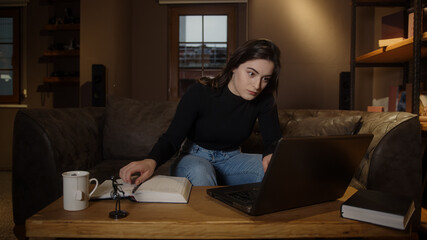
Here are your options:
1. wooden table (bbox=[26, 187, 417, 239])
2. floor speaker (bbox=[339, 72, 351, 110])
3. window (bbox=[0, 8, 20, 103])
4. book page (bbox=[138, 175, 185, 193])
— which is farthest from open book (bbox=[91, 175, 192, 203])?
window (bbox=[0, 8, 20, 103])

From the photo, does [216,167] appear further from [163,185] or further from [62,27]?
[62,27]

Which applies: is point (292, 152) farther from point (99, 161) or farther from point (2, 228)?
point (2, 228)

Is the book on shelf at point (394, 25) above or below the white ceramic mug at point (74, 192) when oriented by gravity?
above

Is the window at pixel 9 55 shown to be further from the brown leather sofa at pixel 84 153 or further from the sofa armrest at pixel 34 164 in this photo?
the sofa armrest at pixel 34 164

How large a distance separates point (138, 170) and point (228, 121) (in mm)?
492

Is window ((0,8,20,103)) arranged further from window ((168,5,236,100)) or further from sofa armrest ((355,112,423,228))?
sofa armrest ((355,112,423,228))

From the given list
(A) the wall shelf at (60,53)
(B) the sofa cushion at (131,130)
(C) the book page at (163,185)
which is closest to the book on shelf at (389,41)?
(B) the sofa cushion at (131,130)

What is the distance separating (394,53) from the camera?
2.07 m

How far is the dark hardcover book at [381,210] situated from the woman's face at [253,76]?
1.79 feet

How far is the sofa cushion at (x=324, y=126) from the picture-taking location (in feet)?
5.75

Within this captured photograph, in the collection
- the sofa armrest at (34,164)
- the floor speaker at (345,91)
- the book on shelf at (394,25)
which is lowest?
the sofa armrest at (34,164)

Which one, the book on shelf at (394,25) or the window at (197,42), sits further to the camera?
the window at (197,42)

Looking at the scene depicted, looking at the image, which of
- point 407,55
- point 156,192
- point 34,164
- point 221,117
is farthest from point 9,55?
point 407,55

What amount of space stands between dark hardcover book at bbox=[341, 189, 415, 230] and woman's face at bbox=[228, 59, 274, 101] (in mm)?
546
